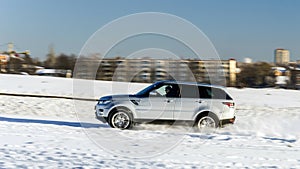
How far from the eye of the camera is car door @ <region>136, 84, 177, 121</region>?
11.4 metres

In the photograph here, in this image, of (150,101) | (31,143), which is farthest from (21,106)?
(31,143)

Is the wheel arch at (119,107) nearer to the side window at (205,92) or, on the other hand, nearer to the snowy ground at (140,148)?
the snowy ground at (140,148)

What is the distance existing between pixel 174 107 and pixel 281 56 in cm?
3504

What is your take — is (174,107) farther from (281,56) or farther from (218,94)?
(281,56)

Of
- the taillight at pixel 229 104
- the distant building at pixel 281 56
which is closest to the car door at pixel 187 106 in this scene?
the taillight at pixel 229 104

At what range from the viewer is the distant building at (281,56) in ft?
134

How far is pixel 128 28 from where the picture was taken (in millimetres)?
10383

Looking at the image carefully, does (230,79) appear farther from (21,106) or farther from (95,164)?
(95,164)

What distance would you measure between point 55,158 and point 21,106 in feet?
36.7

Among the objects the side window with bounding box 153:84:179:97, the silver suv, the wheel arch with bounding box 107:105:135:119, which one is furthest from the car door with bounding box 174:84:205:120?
the wheel arch with bounding box 107:105:135:119

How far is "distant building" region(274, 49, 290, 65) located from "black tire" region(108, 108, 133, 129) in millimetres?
31882

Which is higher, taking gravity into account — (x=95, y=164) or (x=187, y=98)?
(x=187, y=98)

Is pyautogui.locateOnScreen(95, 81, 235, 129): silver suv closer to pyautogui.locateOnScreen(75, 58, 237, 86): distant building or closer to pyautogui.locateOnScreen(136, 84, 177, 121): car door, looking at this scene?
pyautogui.locateOnScreen(136, 84, 177, 121): car door

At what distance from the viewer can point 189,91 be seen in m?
11.6
